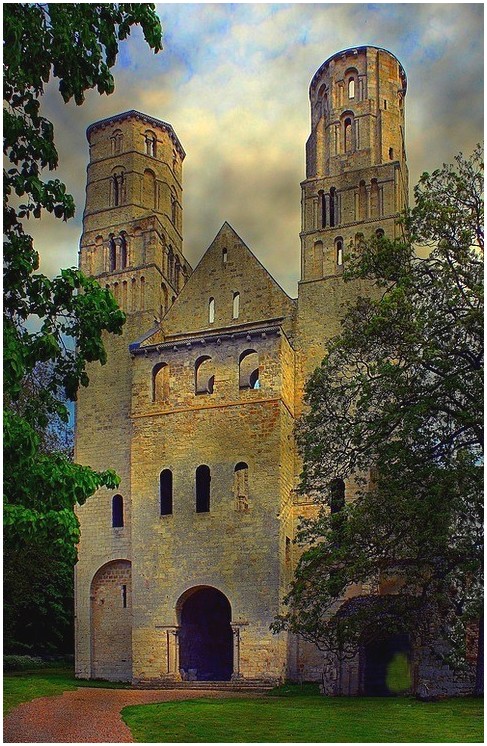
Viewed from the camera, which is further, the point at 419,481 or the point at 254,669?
the point at 254,669

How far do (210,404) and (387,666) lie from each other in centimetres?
1074

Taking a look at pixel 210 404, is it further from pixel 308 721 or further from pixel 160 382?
pixel 308 721

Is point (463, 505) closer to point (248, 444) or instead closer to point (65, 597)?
point (248, 444)

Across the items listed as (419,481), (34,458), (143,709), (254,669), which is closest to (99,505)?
(254,669)

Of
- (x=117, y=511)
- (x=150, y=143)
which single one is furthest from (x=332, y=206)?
(x=117, y=511)

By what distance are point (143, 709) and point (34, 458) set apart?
11853 millimetres

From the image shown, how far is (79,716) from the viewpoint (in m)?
20.8

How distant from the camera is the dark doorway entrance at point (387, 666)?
28.4 m

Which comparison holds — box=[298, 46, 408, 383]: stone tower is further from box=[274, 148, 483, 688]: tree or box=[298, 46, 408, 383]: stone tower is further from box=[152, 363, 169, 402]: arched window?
box=[274, 148, 483, 688]: tree

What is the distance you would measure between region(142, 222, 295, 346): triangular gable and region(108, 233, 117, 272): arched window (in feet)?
13.9

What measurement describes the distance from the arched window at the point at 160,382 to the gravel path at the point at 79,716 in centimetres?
1093

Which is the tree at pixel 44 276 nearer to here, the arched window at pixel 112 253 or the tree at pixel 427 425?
the tree at pixel 427 425

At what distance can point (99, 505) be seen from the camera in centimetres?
3572

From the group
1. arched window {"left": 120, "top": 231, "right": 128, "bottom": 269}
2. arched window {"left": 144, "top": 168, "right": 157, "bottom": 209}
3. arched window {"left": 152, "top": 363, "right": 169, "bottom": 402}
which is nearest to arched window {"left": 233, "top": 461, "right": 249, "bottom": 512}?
arched window {"left": 152, "top": 363, "right": 169, "bottom": 402}
